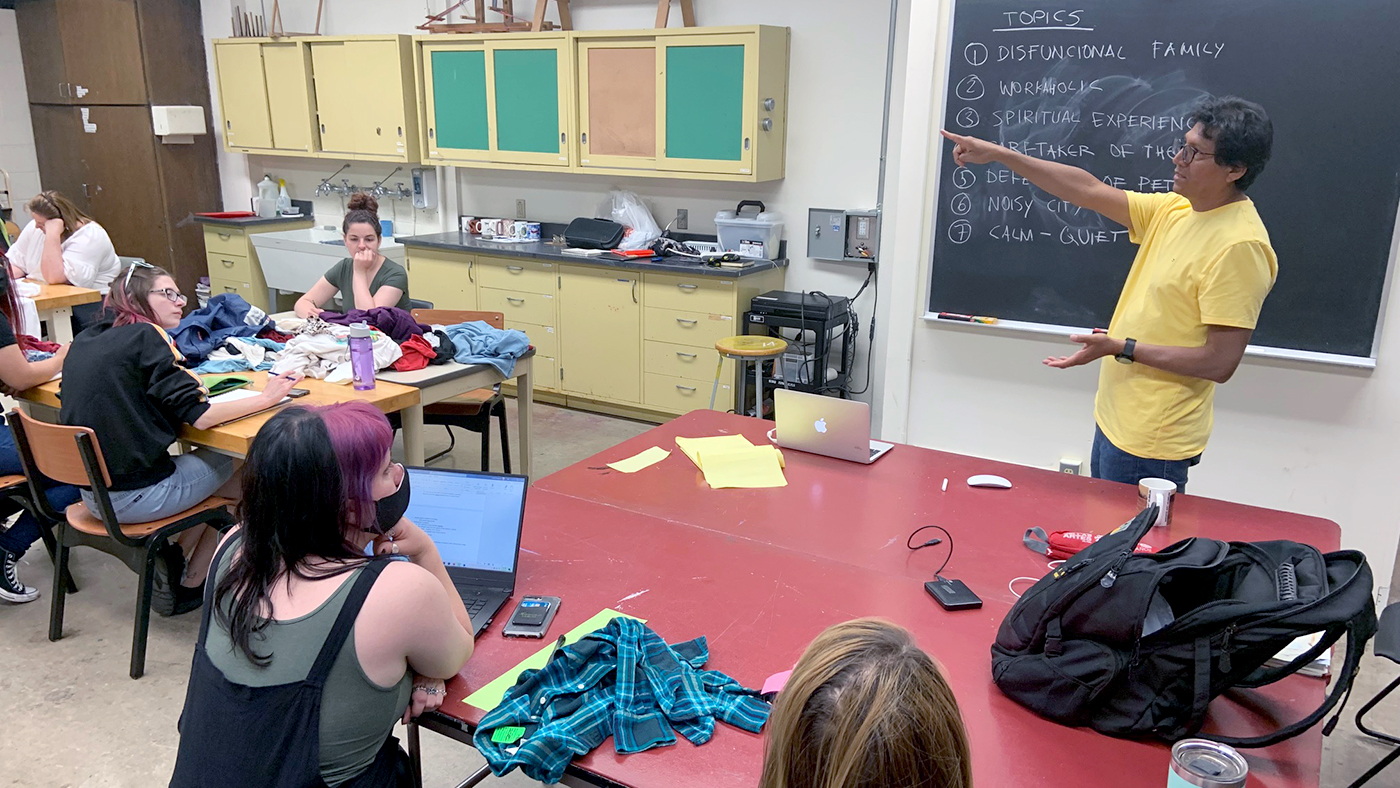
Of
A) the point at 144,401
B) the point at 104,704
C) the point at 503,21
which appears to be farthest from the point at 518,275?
the point at 104,704

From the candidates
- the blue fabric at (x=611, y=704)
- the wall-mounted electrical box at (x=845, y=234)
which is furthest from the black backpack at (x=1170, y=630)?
the wall-mounted electrical box at (x=845, y=234)

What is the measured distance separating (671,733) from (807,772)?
506 mm

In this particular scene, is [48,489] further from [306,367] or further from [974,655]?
[974,655]

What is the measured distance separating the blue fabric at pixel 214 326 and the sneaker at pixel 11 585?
0.90m

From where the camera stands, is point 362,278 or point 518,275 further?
point 518,275

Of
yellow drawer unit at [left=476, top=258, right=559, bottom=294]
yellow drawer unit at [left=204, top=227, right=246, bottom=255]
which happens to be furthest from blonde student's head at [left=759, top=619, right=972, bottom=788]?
yellow drawer unit at [left=204, top=227, right=246, bottom=255]

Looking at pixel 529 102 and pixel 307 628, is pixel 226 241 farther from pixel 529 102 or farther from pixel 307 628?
pixel 307 628

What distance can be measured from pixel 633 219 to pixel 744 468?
10.4 feet

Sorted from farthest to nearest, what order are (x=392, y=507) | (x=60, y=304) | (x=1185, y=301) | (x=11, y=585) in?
(x=60, y=304)
(x=11, y=585)
(x=1185, y=301)
(x=392, y=507)

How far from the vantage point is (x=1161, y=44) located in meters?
3.10

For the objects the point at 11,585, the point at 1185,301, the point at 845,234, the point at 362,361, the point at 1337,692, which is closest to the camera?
the point at 1337,692

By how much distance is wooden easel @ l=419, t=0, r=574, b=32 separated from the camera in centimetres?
518

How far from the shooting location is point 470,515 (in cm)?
179

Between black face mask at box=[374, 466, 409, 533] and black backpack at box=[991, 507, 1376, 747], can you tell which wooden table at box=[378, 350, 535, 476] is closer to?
black face mask at box=[374, 466, 409, 533]
